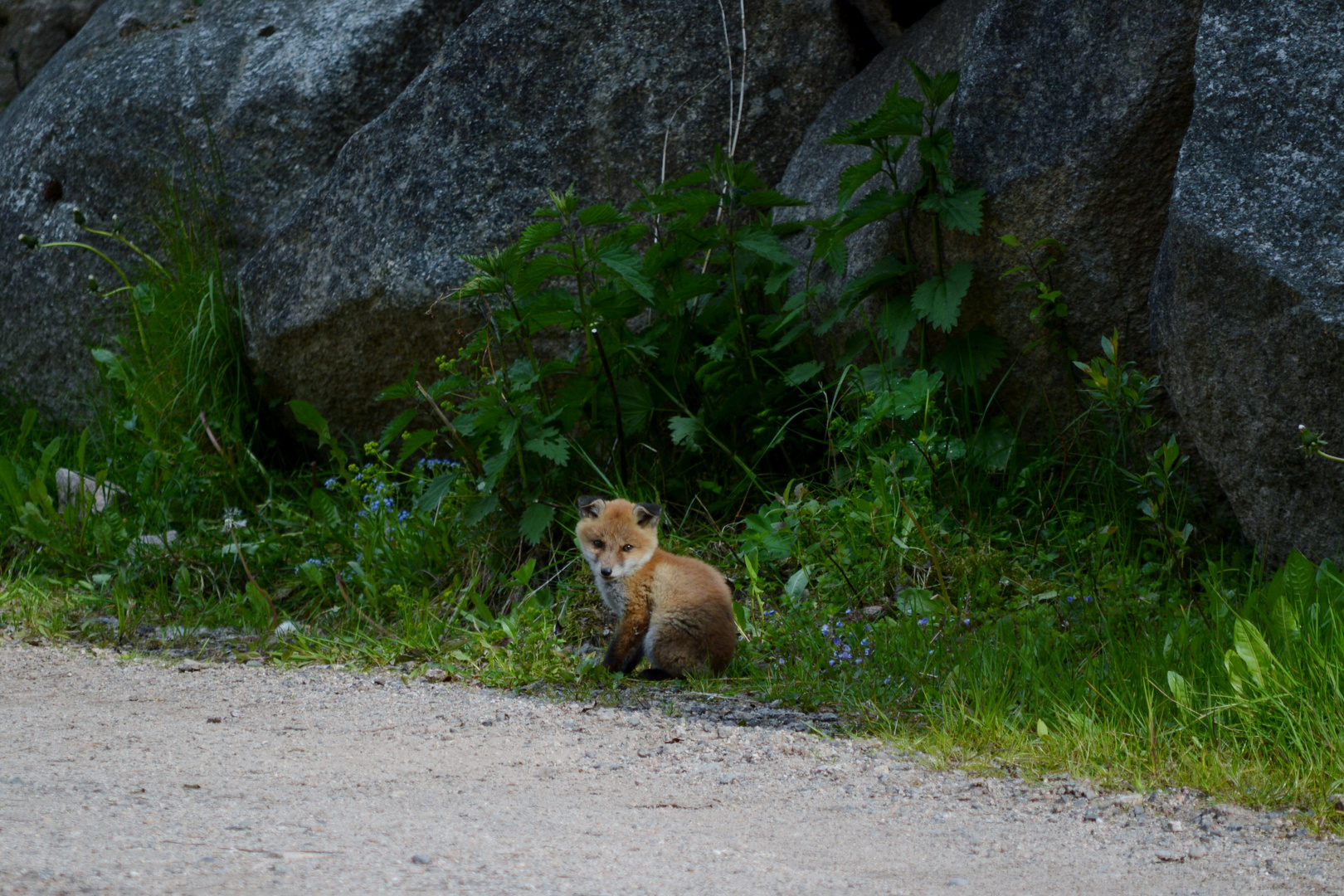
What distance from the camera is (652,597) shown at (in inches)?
187

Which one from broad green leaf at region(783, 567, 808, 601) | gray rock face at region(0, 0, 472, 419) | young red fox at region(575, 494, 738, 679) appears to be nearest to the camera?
young red fox at region(575, 494, 738, 679)

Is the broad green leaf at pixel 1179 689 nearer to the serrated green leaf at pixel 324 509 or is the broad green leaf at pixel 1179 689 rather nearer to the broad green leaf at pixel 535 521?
the broad green leaf at pixel 535 521

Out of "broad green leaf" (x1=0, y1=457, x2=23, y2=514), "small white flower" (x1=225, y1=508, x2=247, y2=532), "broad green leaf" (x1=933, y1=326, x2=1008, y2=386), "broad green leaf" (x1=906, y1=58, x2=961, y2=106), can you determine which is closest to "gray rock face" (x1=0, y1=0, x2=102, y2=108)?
"broad green leaf" (x1=0, y1=457, x2=23, y2=514)

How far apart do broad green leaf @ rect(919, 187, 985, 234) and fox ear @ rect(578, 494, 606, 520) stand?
195 centimetres

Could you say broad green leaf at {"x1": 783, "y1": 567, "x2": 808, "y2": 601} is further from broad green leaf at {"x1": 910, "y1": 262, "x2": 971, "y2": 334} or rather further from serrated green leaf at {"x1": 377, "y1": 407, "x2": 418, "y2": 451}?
serrated green leaf at {"x1": 377, "y1": 407, "x2": 418, "y2": 451}

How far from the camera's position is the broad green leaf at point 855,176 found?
534 cm

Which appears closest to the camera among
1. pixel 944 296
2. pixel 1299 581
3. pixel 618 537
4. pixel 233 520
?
pixel 1299 581

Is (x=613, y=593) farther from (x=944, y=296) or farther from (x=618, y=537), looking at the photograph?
(x=944, y=296)

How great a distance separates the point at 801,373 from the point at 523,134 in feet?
7.84

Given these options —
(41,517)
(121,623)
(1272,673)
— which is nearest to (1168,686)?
(1272,673)

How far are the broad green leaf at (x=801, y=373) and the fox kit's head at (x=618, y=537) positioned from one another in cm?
120

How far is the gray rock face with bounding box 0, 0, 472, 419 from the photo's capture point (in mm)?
8023

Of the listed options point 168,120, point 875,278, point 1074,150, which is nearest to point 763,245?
point 875,278

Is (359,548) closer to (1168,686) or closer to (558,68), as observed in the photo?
(558,68)
